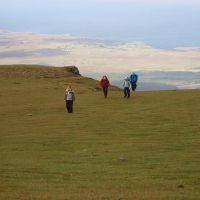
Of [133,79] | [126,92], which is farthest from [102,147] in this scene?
[133,79]

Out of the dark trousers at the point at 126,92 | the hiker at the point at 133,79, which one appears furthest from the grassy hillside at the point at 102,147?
the hiker at the point at 133,79

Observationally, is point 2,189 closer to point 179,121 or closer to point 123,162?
point 123,162

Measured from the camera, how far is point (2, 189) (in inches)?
829

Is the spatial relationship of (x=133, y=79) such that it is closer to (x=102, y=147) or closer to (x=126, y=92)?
(x=126, y=92)

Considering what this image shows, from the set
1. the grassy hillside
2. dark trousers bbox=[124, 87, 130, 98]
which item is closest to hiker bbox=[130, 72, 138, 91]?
the grassy hillside

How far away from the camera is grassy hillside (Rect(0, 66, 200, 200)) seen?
21.0 m

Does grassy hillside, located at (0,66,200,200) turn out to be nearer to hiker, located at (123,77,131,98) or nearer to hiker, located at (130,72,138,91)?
hiker, located at (123,77,131,98)

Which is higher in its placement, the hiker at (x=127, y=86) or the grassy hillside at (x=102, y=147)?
the hiker at (x=127, y=86)

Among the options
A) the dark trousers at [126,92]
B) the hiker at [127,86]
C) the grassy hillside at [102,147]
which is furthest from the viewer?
the dark trousers at [126,92]

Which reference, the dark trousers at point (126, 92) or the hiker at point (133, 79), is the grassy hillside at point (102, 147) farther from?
the hiker at point (133, 79)

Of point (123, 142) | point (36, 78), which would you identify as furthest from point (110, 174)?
point (36, 78)

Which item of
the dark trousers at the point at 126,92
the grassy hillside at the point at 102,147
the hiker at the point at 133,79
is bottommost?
the grassy hillside at the point at 102,147

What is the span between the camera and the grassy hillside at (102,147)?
68.8 feet

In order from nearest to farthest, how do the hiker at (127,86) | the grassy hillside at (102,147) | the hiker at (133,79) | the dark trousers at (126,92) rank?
the grassy hillside at (102,147)
the hiker at (127,86)
the dark trousers at (126,92)
the hiker at (133,79)
